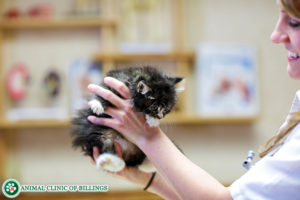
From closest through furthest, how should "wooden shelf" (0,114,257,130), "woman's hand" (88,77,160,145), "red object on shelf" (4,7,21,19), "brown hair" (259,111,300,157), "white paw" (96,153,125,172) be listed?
"brown hair" (259,111,300,157)
"woman's hand" (88,77,160,145)
"white paw" (96,153,125,172)
"wooden shelf" (0,114,257,130)
"red object on shelf" (4,7,21,19)

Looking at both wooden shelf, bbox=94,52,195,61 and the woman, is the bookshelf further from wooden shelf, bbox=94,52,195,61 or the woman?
the woman

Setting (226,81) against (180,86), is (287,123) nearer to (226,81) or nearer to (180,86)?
(180,86)

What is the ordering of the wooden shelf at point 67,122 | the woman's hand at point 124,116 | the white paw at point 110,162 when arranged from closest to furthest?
1. the woman's hand at point 124,116
2. the white paw at point 110,162
3. the wooden shelf at point 67,122

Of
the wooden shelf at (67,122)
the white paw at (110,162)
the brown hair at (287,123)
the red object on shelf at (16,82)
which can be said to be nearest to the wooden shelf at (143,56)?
the wooden shelf at (67,122)

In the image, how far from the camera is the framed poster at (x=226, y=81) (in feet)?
8.64

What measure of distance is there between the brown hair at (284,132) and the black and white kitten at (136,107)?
0.29 meters

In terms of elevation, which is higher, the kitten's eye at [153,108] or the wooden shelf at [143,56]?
the kitten's eye at [153,108]

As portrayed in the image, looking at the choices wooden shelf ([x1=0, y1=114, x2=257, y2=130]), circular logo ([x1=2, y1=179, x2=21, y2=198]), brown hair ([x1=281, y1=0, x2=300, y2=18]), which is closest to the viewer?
brown hair ([x1=281, y1=0, x2=300, y2=18])

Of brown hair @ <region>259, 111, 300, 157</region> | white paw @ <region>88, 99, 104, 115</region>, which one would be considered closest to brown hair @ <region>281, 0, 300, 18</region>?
brown hair @ <region>259, 111, 300, 157</region>

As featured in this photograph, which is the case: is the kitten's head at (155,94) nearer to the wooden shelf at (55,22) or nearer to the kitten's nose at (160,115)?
the kitten's nose at (160,115)

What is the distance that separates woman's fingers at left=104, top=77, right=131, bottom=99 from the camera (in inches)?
38.0

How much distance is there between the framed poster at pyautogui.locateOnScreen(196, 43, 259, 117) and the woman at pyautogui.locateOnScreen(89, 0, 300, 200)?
169 centimetres

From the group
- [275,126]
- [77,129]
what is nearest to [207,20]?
[275,126]

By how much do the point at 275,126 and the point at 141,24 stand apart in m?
1.22
